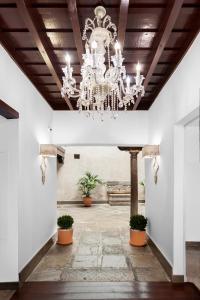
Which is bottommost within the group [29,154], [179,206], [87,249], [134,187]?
[87,249]

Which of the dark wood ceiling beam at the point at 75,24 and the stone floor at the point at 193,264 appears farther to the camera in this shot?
the stone floor at the point at 193,264

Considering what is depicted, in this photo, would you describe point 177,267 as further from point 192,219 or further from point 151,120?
point 151,120

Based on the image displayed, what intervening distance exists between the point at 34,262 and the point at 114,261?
144 cm

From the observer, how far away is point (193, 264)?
484 cm

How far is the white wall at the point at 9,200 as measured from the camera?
12.3 feet

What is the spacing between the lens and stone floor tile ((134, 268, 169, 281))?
168 inches

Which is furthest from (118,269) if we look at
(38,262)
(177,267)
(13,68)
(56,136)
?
(13,68)

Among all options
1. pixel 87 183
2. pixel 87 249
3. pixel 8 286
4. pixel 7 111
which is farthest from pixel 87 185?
pixel 7 111

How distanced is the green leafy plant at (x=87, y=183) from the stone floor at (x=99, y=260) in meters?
4.49

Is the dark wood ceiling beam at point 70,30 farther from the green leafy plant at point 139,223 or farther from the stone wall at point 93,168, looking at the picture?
the stone wall at point 93,168

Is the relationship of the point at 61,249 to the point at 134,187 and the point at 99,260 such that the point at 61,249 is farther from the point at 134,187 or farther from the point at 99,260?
the point at 134,187

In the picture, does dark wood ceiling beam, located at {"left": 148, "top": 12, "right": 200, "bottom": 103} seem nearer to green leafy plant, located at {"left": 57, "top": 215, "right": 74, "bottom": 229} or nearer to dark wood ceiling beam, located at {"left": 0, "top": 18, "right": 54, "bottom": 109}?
dark wood ceiling beam, located at {"left": 0, "top": 18, "right": 54, "bottom": 109}

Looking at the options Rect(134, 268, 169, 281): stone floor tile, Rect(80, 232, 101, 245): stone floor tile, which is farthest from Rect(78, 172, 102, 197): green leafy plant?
Rect(134, 268, 169, 281): stone floor tile

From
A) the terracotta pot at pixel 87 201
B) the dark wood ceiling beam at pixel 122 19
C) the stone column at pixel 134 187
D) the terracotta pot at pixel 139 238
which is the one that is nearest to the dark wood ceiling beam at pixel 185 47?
the dark wood ceiling beam at pixel 122 19
